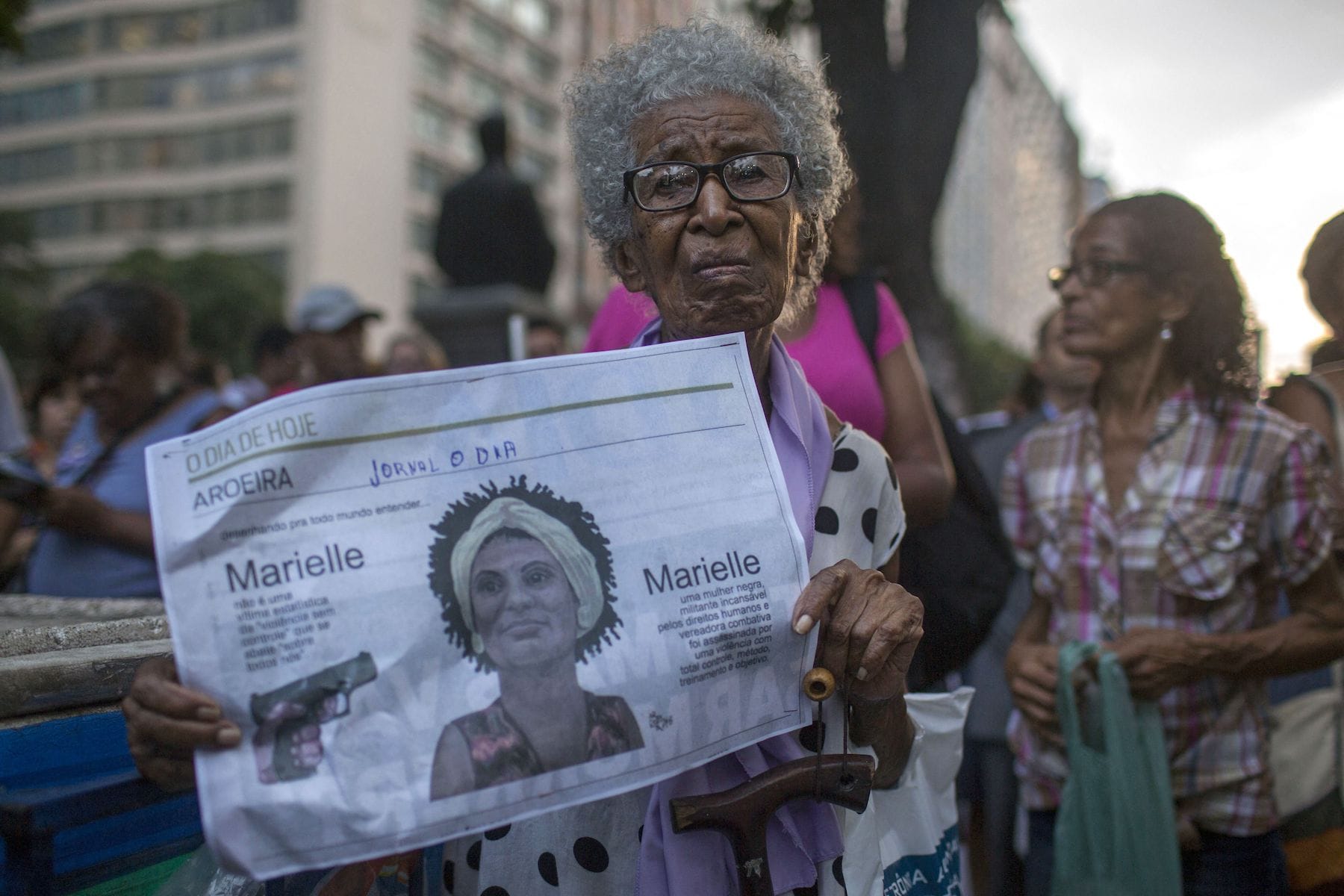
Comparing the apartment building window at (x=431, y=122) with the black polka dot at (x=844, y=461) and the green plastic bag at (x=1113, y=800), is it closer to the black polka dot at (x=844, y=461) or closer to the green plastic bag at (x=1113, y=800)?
the green plastic bag at (x=1113, y=800)

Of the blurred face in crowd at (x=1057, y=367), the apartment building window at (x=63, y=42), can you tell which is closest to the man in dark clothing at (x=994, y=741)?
the blurred face in crowd at (x=1057, y=367)

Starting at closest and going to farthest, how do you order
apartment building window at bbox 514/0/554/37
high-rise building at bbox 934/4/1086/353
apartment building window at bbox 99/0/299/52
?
apartment building window at bbox 99/0/299/52, apartment building window at bbox 514/0/554/37, high-rise building at bbox 934/4/1086/353

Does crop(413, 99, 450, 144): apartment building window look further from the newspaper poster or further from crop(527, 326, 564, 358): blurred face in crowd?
the newspaper poster

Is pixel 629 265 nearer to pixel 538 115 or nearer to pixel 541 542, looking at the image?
pixel 541 542

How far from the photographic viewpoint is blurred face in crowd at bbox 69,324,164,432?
2.97 metres

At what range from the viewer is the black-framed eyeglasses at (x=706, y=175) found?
1.41m

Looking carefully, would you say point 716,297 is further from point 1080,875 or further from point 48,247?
point 48,247

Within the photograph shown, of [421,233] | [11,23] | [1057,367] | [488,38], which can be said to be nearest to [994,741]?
[1057,367]

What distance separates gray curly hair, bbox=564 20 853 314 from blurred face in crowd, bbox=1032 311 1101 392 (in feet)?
7.95

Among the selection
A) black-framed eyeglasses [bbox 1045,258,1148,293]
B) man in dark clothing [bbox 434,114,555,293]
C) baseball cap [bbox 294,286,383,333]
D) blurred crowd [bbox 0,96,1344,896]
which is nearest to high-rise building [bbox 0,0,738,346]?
man in dark clothing [bbox 434,114,555,293]

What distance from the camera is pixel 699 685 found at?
115cm

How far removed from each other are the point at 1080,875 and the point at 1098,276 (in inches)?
52.1

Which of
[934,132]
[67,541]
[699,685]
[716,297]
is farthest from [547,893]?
[934,132]

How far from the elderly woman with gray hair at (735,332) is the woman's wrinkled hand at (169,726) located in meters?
0.47
